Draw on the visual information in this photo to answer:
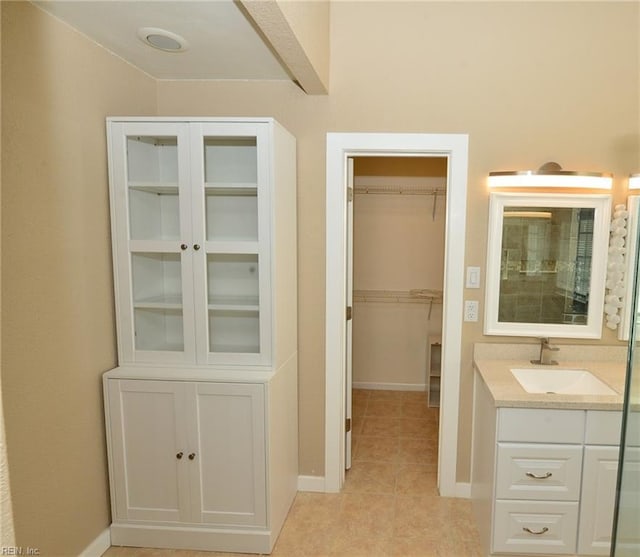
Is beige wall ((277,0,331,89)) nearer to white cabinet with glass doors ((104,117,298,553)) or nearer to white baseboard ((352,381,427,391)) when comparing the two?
white cabinet with glass doors ((104,117,298,553))

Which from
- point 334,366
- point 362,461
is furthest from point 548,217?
point 362,461

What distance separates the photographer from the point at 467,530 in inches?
96.9

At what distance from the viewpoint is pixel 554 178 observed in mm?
2348

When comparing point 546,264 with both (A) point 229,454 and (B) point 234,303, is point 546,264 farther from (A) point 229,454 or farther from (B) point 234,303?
(A) point 229,454

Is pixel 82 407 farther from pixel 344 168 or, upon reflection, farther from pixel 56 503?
pixel 344 168

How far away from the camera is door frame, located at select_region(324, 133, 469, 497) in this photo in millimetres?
2549

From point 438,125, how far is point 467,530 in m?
2.21

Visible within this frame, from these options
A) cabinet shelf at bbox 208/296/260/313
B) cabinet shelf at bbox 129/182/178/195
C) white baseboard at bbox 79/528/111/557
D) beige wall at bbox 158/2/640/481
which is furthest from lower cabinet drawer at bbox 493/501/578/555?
cabinet shelf at bbox 129/182/178/195

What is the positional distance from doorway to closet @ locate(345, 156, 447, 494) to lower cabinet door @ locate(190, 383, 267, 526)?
1823mm

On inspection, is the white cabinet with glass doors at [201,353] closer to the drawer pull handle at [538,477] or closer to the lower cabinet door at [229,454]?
the lower cabinet door at [229,454]

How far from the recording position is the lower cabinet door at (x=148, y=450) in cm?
222

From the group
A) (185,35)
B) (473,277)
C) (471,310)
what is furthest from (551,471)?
(185,35)

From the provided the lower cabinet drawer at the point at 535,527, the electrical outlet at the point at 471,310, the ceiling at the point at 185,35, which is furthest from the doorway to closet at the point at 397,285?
the ceiling at the point at 185,35

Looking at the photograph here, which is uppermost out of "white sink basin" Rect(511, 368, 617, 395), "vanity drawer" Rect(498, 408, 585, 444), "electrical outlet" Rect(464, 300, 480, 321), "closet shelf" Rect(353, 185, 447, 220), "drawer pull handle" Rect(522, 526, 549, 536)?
"closet shelf" Rect(353, 185, 447, 220)
